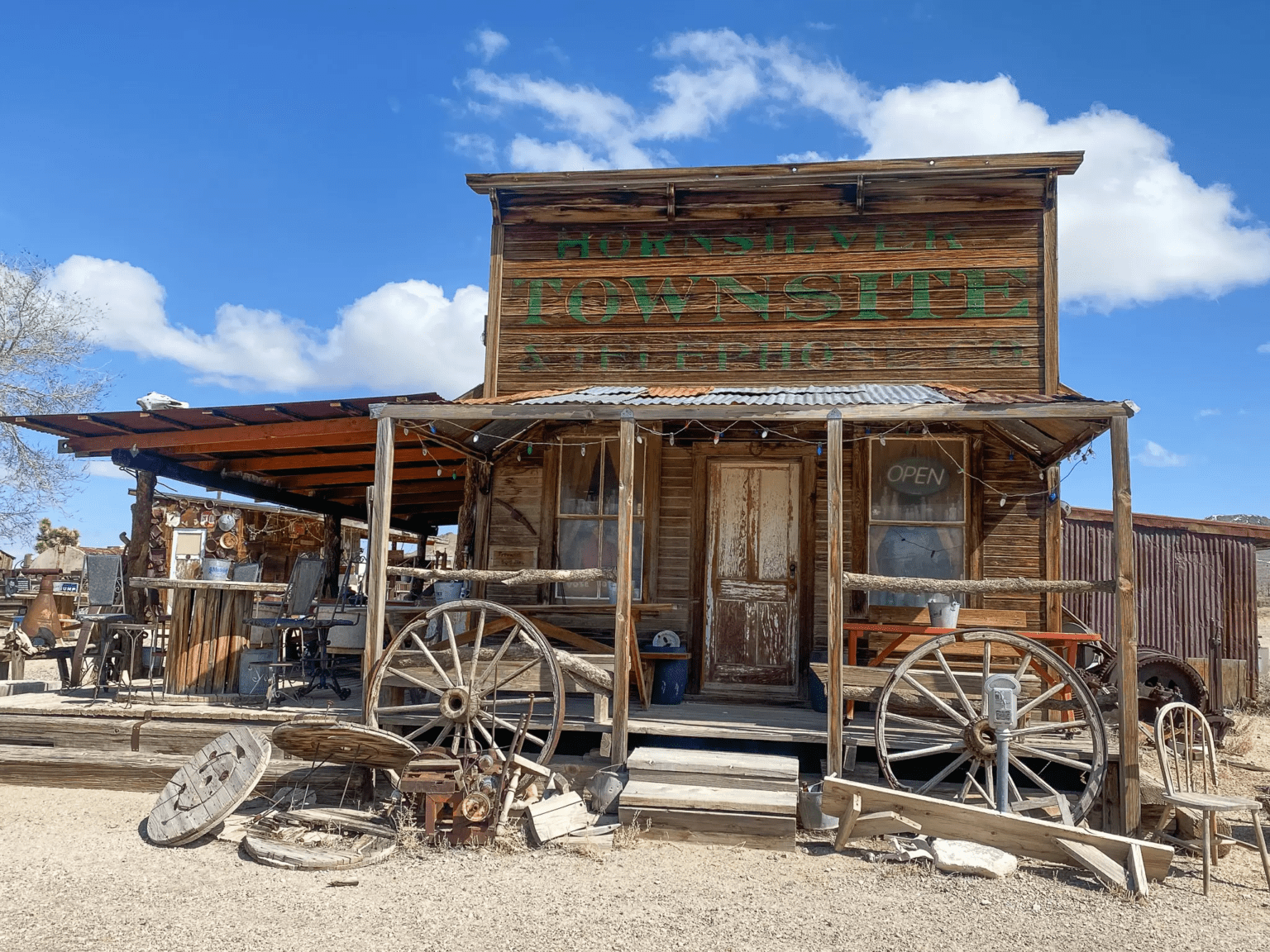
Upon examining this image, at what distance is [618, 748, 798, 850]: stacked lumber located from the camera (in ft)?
20.2

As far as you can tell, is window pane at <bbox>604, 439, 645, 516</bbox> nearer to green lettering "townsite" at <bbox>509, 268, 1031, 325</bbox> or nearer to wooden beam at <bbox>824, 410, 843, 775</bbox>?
green lettering "townsite" at <bbox>509, 268, 1031, 325</bbox>

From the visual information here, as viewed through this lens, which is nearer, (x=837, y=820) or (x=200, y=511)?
(x=837, y=820)

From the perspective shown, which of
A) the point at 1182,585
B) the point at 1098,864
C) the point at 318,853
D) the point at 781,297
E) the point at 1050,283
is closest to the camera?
the point at 1098,864

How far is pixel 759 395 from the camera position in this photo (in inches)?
308

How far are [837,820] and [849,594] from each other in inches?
109

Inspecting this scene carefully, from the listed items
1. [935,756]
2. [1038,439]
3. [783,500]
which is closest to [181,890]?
[935,756]

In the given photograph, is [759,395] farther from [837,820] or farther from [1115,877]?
[1115,877]

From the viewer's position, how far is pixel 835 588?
681 cm

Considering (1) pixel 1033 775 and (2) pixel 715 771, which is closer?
(1) pixel 1033 775

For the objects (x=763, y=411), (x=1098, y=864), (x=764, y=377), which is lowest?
(x=1098, y=864)

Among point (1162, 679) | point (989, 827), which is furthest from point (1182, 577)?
point (989, 827)

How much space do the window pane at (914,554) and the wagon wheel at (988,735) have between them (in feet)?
5.21

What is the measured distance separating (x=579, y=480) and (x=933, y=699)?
4.16 meters

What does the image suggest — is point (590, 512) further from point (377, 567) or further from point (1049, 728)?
point (1049, 728)
